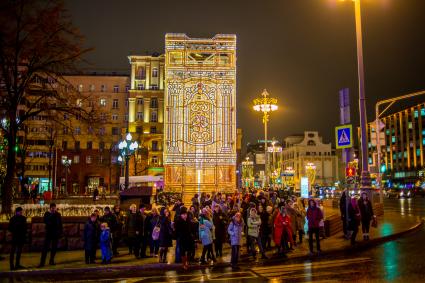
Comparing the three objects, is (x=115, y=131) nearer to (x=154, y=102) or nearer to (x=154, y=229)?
(x=154, y=102)

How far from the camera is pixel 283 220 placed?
15359mm

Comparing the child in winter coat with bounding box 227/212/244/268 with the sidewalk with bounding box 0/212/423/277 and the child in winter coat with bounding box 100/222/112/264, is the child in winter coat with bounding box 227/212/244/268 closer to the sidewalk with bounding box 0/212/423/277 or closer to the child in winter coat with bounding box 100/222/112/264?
the sidewalk with bounding box 0/212/423/277

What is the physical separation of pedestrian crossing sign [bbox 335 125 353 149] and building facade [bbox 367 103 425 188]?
9151cm

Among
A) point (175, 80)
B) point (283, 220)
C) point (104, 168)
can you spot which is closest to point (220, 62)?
point (175, 80)

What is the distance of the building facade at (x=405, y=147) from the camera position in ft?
359

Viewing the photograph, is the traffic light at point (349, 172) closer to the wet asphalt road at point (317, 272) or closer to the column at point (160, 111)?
the wet asphalt road at point (317, 272)

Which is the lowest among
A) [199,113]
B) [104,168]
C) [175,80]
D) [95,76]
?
[104,168]

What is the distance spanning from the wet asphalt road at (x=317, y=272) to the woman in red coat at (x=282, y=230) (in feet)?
3.83

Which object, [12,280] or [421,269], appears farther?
[12,280]

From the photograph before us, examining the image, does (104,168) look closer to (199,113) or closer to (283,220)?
(199,113)

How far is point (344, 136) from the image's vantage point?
17703 millimetres

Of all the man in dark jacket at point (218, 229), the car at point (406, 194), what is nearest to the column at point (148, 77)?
the car at point (406, 194)

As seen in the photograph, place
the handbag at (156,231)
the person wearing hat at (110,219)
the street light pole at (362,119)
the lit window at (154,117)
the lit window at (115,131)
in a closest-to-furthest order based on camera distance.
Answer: the handbag at (156,231) < the person wearing hat at (110,219) < the street light pole at (362,119) < the lit window at (154,117) < the lit window at (115,131)

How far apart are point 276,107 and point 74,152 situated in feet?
165
